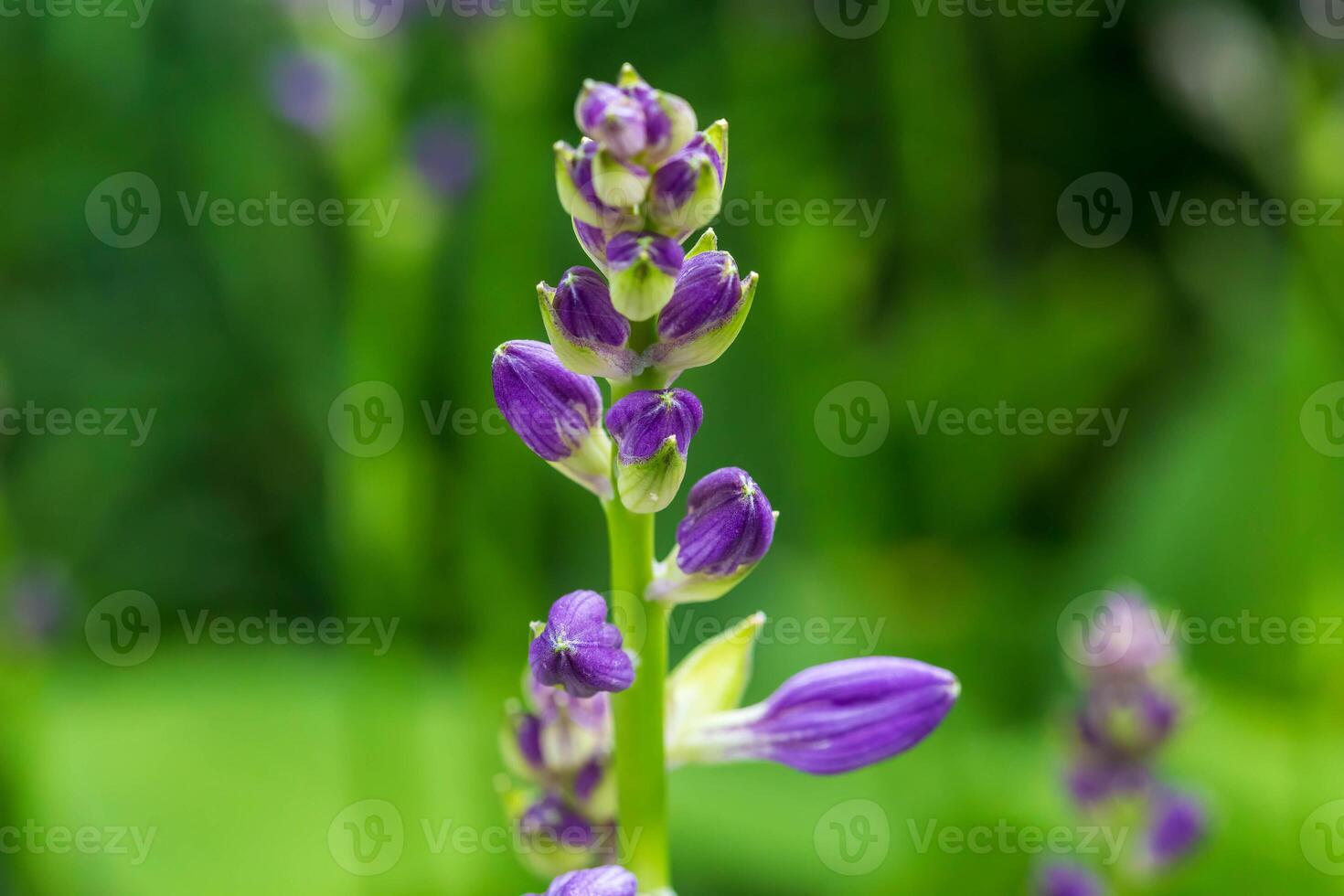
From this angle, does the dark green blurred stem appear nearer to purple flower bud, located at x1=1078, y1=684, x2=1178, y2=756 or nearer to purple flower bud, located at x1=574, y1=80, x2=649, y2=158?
purple flower bud, located at x1=574, y1=80, x2=649, y2=158

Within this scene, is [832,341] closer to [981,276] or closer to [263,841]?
[981,276]

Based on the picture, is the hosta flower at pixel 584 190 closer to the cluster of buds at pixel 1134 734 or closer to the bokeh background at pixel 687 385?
the cluster of buds at pixel 1134 734

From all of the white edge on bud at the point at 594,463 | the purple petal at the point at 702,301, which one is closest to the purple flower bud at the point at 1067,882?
the white edge on bud at the point at 594,463

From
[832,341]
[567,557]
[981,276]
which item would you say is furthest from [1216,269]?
[567,557]

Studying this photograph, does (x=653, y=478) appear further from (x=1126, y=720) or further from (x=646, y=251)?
(x=1126, y=720)

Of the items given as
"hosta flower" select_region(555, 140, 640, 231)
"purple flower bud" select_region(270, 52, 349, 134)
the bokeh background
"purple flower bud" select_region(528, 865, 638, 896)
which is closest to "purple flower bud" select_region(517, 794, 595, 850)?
"purple flower bud" select_region(528, 865, 638, 896)

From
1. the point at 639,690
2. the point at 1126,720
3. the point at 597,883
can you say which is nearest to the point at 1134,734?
the point at 1126,720
